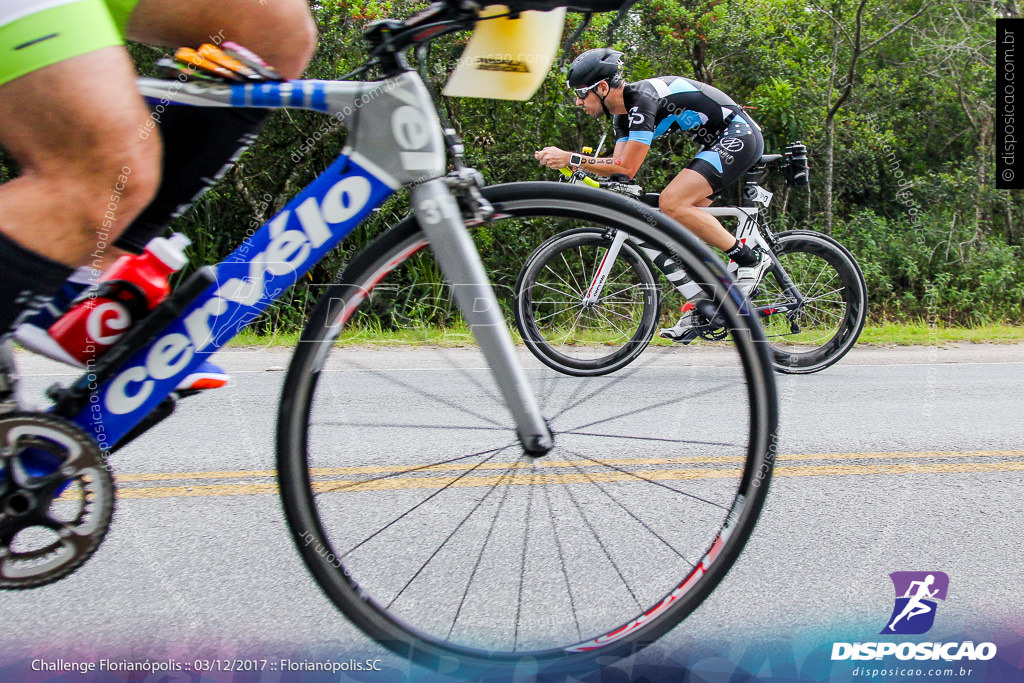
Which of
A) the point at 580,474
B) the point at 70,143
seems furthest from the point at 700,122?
the point at 70,143

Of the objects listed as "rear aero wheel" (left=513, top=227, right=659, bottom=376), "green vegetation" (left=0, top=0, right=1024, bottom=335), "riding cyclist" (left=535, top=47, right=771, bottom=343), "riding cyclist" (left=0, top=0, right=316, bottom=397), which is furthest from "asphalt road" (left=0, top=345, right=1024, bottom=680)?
"green vegetation" (left=0, top=0, right=1024, bottom=335)

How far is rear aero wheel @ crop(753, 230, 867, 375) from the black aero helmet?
63.0 inches

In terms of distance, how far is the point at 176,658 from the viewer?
1.90m

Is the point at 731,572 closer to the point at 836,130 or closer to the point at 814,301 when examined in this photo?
the point at 814,301

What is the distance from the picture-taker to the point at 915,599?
2.24 meters

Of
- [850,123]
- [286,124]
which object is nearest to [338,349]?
→ [286,124]

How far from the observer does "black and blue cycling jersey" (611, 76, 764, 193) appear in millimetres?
5484

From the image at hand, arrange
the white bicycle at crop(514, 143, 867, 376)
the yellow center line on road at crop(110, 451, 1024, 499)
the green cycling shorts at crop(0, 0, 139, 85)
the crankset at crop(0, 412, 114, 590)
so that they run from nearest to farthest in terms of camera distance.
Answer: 1. the green cycling shorts at crop(0, 0, 139, 85)
2. the crankset at crop(0, 412, 114, 590)
3. the yellow center line on road at crop(110, 451, 1024, 499)
4. the white bicycle at crop(514, 143, 867, 376)

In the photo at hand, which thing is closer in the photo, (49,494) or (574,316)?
(49,494)

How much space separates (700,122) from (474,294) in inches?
175

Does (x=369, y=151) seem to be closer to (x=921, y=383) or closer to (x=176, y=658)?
(x=176, y=658)

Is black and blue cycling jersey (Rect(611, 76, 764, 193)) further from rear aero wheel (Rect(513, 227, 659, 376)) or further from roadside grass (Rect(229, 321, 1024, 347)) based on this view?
roadside grass (Rect(229, 321, 1024, 347))

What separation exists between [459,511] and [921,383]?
395cm

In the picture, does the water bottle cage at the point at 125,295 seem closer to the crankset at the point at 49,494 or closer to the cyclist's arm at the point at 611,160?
the crankset at the point at 49,494
